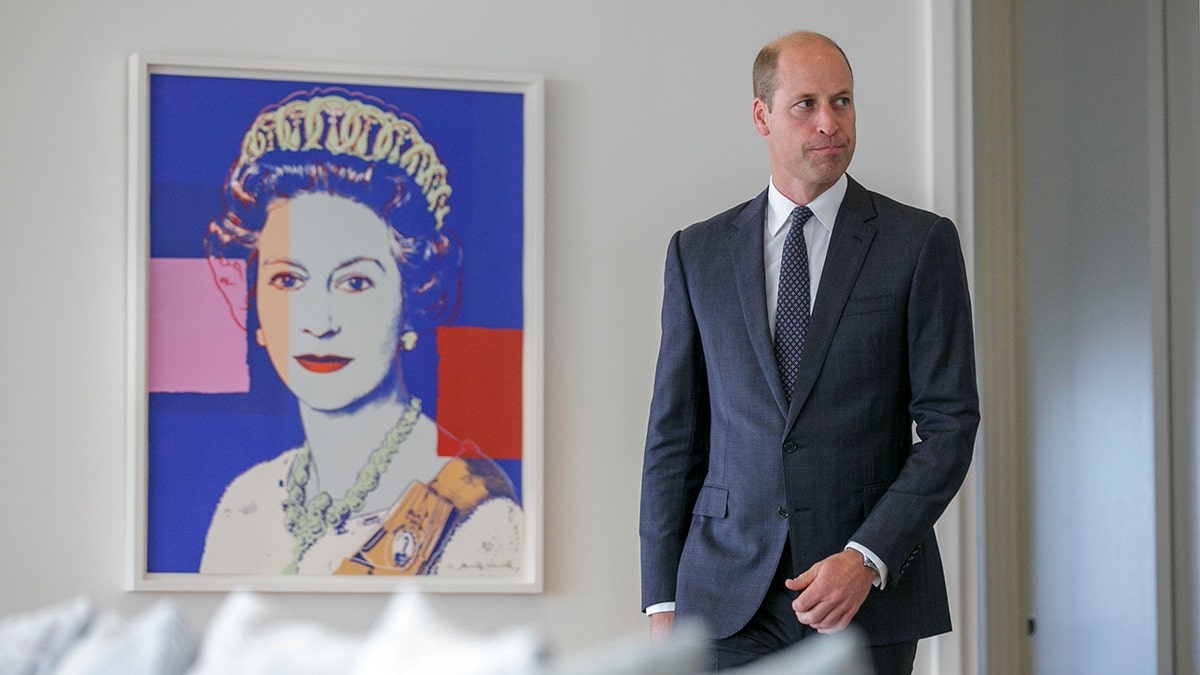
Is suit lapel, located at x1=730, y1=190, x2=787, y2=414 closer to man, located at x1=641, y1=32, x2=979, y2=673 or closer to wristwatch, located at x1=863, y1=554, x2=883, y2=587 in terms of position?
man, located at x1=641, y1=32, x2=979, y2=673

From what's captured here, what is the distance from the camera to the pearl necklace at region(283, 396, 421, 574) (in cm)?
271

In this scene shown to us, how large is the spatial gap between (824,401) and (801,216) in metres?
0.33


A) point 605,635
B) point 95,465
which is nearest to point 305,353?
point 95,465

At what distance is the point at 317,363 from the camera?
272cm

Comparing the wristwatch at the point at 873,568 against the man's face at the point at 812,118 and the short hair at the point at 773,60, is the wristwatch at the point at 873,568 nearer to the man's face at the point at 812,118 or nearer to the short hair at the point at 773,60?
the man's face at the point at 812,118

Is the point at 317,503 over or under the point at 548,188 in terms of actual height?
under

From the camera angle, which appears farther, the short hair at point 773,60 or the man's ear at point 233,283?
the man's ear at point 233,283

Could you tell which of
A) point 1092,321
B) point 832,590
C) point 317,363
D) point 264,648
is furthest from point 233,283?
point 1092,321

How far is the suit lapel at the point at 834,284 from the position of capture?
7.11 feet

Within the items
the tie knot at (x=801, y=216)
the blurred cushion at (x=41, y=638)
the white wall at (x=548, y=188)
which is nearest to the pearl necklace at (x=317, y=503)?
the white wall at (x=548, y=188)

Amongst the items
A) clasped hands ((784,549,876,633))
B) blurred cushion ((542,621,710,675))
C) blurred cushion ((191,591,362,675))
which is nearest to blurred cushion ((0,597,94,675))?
blurred cushion ((191,591,362,675))

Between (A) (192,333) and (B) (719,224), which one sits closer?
(B) (719,224)

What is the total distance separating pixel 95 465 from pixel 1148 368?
7.39ft

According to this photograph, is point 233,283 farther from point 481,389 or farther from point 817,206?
point 817,206
